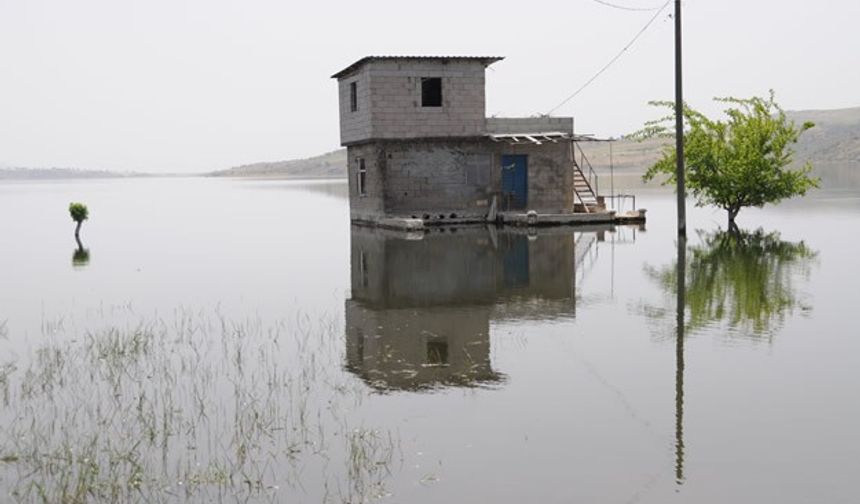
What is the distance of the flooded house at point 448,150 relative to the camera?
1357 inches

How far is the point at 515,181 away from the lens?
3691 centimetres

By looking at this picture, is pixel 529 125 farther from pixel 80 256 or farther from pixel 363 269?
pixel 80 256

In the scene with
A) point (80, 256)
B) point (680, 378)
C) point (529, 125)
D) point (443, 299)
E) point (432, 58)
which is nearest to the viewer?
point (680, 378)

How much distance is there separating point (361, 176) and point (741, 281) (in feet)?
71.0

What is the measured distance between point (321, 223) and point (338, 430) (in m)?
35.1

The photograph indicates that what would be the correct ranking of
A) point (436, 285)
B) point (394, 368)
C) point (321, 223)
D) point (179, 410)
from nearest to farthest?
point (179, 410) → point (394, 368) → point (436, 285) → point (321, 223)

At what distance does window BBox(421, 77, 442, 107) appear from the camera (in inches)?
1393

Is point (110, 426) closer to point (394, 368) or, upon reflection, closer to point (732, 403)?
point (394, 368)

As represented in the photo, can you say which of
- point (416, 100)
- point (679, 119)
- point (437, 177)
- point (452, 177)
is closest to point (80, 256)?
point (416, 100)

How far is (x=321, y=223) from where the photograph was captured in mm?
44000

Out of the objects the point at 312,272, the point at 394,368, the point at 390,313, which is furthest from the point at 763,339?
the point at 312,272

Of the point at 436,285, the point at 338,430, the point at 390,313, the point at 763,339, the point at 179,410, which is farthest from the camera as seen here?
the point at 436,285

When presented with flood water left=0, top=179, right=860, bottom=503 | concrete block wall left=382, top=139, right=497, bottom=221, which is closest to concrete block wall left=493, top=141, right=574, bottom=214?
concrete block wall left=382, top=139, right=497, bottom=221

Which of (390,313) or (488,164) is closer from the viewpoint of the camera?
(390,313)
